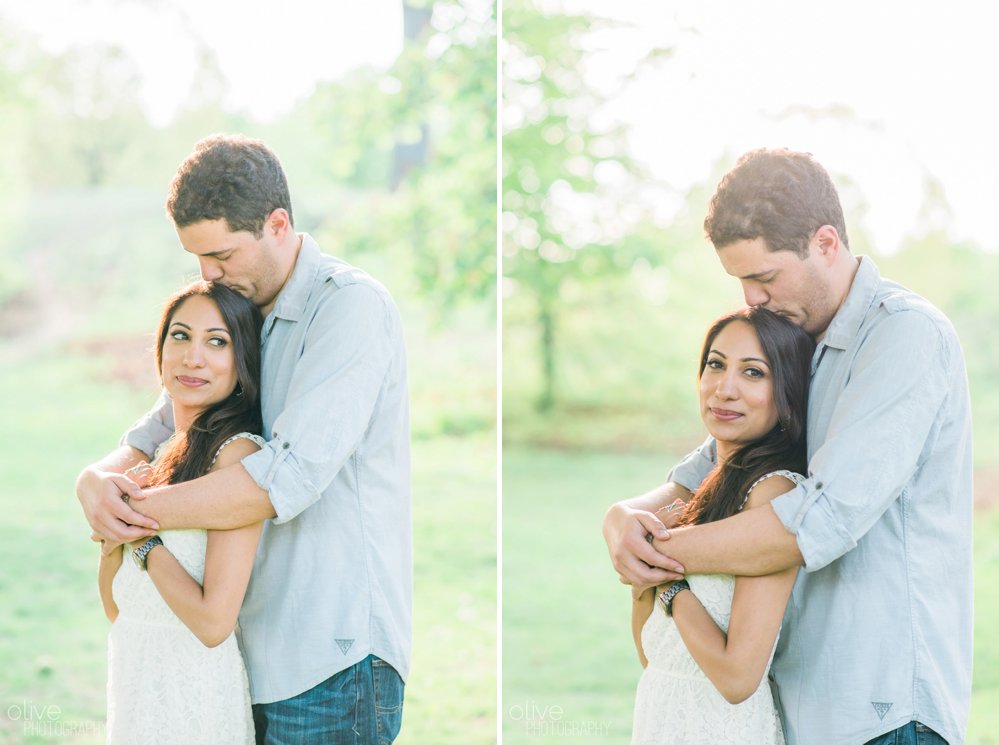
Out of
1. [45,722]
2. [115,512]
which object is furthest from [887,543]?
[45,722]

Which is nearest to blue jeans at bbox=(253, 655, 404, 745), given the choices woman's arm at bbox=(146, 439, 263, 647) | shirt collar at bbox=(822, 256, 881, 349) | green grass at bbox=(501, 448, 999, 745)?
woman's arm at bbox=(146, 439, 263, 647)

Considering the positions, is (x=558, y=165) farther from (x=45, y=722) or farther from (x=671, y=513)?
(x=671, y=513)

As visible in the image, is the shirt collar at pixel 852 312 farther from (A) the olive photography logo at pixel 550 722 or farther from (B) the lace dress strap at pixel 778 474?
(A) the olive photography logo at pixel 550 722

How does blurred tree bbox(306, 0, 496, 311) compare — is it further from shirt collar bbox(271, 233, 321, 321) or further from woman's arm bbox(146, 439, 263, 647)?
woman's arm bbox(146, 439, 263, 647)

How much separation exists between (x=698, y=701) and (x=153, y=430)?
1.26m

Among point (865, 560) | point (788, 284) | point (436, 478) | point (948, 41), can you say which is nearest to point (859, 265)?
point (788, 284)

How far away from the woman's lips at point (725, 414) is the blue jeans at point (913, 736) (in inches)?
23.1

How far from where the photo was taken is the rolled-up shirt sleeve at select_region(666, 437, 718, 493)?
231cm

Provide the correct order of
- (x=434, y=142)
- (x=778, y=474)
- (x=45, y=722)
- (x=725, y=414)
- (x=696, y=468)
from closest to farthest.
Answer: (x=778, y=474)
(x=725, y=414)
(x=696, y=468)
(x=45, y=722)
(x=434, y=142)

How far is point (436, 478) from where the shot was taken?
732 centimetres

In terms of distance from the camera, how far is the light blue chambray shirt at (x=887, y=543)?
1.84 m

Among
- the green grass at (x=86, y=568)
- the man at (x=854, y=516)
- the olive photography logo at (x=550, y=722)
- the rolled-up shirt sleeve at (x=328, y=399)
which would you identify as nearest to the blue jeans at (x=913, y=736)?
the man at (x=854, y=516)

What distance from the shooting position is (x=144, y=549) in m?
2.11

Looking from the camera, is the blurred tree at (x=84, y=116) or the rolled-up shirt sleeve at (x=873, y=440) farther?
the blurred tree at (x=84, y=116)
